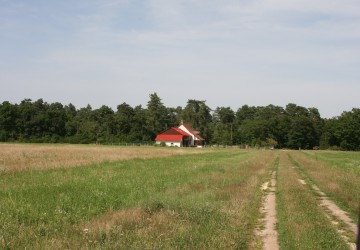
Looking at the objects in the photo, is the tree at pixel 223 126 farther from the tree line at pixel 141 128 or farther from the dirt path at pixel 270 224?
the dirt path at pixel 270 224

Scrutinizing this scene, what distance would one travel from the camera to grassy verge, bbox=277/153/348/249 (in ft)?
29.3

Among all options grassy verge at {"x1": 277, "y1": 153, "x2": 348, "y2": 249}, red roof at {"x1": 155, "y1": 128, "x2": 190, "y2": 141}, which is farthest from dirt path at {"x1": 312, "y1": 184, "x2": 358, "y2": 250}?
red roof at {"x1": 155, "y1": 128, "x2": 190, "y2": 141}

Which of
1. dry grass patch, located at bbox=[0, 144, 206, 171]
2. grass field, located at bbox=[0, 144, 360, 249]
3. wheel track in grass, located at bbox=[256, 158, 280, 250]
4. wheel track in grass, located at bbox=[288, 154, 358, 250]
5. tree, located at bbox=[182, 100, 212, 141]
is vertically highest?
tree, located at bbox=[182, 100, 212, 141]

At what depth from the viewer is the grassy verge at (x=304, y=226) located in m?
8.94

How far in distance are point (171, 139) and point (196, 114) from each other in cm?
3828

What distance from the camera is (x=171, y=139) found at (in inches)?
4668

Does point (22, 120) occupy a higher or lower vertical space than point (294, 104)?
lower

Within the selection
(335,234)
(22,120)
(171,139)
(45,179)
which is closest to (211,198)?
(335,234)

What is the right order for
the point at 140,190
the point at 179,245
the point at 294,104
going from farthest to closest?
1. the point at 294,104
2. the point at 140,190
3. the point at 179,245

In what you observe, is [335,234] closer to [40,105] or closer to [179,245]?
[179,245]

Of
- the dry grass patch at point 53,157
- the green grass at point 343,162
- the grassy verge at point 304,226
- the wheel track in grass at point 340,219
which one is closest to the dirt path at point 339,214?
the wheel track in grass at point 340,219

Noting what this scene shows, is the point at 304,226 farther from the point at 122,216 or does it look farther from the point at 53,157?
the point at 53,157

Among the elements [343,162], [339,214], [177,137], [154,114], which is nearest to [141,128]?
[154,114]

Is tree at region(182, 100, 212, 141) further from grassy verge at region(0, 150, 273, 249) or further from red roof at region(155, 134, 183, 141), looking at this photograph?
grassy verge at region(0, 150, 273, 249)
